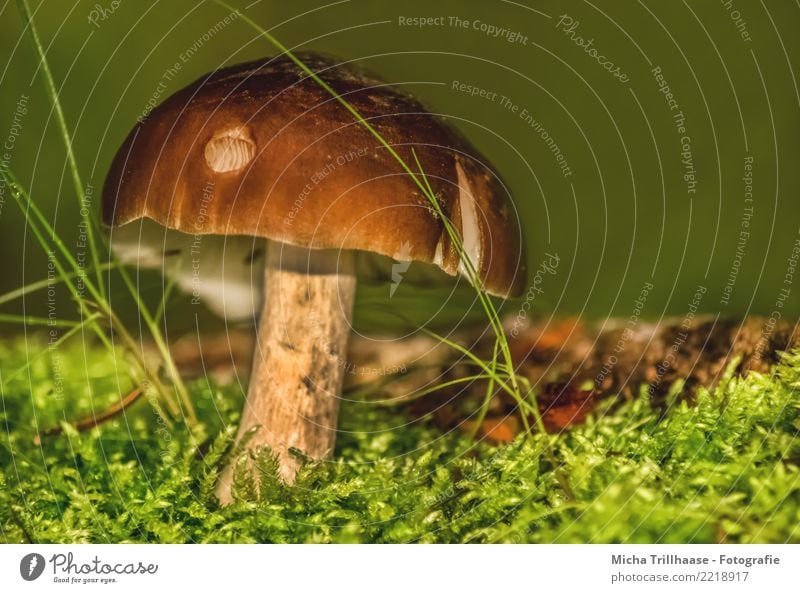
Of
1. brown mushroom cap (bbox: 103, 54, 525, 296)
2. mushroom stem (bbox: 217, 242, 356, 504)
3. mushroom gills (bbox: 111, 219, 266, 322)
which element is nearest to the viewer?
brown mushroom cap (bbox: 103, 54, 525, 296)

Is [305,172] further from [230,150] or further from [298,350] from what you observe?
[298,350]

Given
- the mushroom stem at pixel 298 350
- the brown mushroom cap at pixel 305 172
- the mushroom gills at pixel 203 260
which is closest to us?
the brown mushroom cap at pixel 305 172

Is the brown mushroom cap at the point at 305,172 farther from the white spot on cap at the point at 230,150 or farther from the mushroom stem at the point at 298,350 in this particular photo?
the mushroom stem at the point at 298,350

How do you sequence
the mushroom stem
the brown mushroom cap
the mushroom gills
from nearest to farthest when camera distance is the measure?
the brown mushroom cap, the mushroom stem, the mushroom gills


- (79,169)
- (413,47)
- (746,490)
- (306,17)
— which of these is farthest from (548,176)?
(79,169)

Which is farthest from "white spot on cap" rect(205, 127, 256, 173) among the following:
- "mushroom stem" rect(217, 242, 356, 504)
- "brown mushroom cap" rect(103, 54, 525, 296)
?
"mushroom stem" rect(217, 242, 356, 504)

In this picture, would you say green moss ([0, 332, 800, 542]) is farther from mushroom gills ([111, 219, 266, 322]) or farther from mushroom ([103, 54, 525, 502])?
mushroom gills ([111, 219, 266, 322])

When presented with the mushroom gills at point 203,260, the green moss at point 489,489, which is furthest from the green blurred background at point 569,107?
the green moss at point 489,489

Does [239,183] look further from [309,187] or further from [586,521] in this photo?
[586,521]
